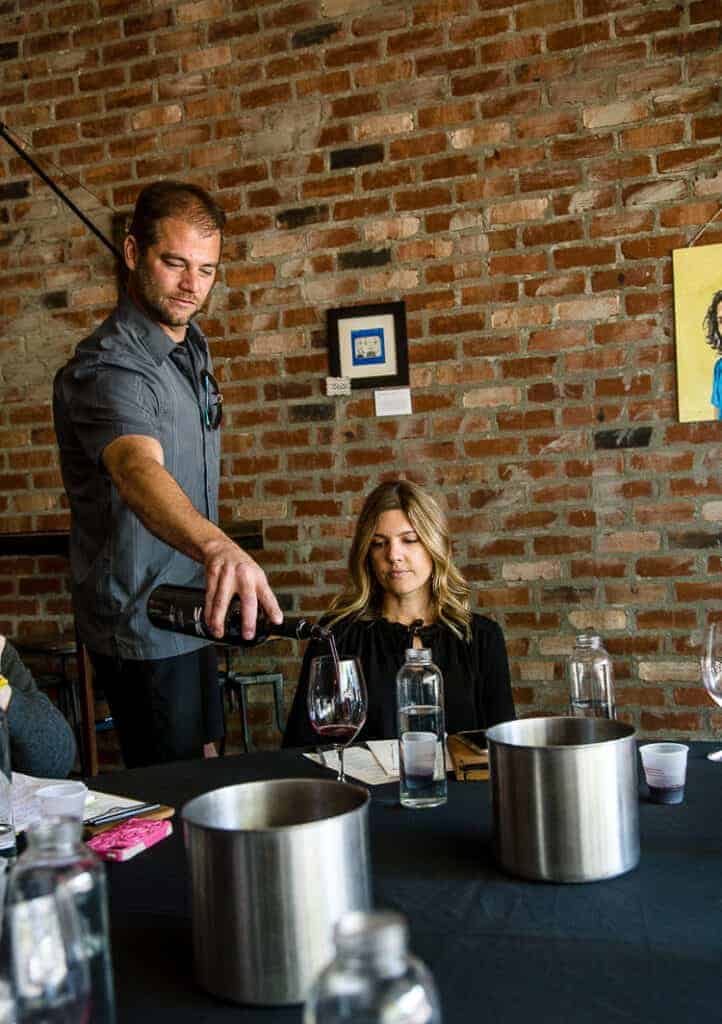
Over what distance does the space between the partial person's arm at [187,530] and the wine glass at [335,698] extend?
0.12 metres

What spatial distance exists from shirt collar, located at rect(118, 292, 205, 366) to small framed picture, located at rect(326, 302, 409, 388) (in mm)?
870

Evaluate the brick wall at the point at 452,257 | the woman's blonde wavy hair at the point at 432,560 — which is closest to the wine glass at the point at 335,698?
the woman's blonde wavy hair at the point at 432,560

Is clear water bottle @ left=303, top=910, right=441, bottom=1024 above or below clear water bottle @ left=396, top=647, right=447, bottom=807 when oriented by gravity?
above

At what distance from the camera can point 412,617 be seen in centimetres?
229

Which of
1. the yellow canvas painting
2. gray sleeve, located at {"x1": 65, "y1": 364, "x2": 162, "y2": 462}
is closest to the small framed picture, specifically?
the yellow canvas painting

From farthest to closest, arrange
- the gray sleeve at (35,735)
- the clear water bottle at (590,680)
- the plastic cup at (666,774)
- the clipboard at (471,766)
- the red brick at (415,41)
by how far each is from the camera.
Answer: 1. the red brick at (415,41)
2. the gray sleeve at (35,735)
3. the clear water bottle at (590,680)
4. the clipboard at (471,766)
5. the plastic cup at (666,774)

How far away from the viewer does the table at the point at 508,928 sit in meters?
0.80

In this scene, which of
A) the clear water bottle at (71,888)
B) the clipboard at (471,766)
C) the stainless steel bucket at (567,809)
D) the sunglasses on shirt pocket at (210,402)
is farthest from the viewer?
the sunglasses on shirt pocket at (210,402)

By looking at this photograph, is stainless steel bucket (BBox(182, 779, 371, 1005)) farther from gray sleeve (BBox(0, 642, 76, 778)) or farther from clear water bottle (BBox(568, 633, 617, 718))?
gray sleeve (BBox(0, 642, 76, 778))

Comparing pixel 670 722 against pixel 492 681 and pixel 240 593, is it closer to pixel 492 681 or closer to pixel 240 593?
pixel 492 681

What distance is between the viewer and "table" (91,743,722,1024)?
80 cm

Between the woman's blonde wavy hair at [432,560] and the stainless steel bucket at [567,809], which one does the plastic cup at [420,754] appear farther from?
the woman's blonde wavy hair at [432,560]

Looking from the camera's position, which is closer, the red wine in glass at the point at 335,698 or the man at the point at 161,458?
the red wine in glass at the point at 335,698

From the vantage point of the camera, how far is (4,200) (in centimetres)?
346
